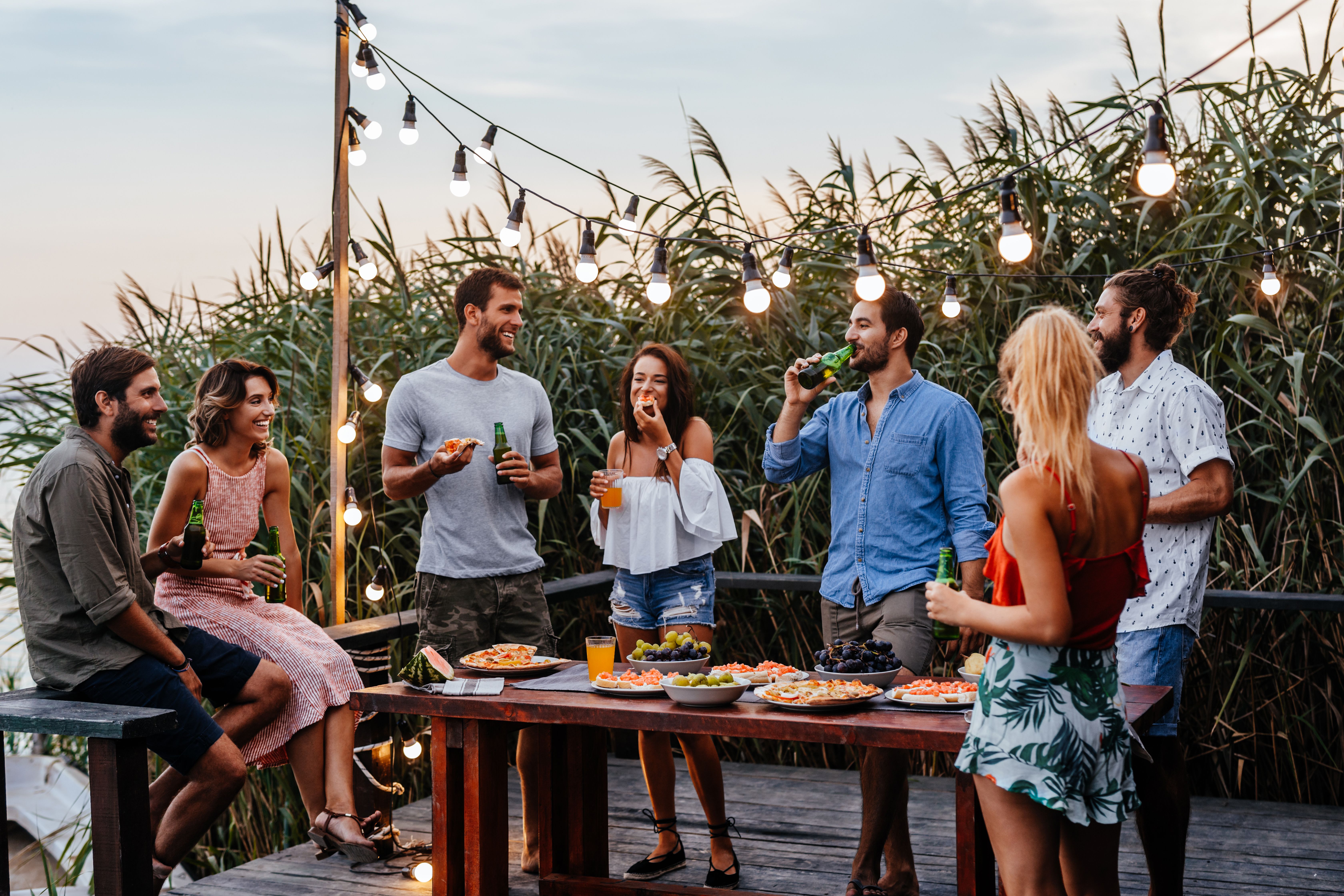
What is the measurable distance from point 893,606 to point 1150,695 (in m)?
0.71

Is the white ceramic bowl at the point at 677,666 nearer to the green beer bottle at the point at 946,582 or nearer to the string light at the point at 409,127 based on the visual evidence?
the green beer bottle at the point at 946,582

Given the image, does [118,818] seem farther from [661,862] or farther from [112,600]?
[661,862]

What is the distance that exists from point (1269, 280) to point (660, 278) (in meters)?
2.02

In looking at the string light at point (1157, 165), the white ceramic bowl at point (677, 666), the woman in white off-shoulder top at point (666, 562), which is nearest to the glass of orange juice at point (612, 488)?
the woman in white off-shoulder top at point (666, 562)

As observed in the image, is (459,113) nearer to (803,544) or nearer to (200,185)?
(803,544)

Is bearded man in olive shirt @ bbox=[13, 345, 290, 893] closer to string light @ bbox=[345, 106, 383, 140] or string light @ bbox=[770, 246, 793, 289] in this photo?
string light @ bbox=[345, 106, 383, 140]

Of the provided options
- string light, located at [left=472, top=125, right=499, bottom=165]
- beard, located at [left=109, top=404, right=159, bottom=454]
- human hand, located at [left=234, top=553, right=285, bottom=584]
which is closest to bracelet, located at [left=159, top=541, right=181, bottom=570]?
human hand, located at [left=234, top=553, right=285, bottom=584]

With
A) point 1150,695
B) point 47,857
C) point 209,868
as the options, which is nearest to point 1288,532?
point 1150,695

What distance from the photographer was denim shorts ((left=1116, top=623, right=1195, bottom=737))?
283 cm

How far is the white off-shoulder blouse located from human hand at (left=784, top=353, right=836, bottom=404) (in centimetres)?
36

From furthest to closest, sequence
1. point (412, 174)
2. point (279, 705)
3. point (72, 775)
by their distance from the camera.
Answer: point (412, 174)
point (72, 775)
point (279, 705)

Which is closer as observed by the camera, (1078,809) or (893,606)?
(1078,809)

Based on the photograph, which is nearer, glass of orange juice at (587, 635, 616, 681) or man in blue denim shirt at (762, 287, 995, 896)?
glass of orange juice at (587, 635, 616, 681)

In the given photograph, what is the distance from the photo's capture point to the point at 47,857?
15.7 ft
